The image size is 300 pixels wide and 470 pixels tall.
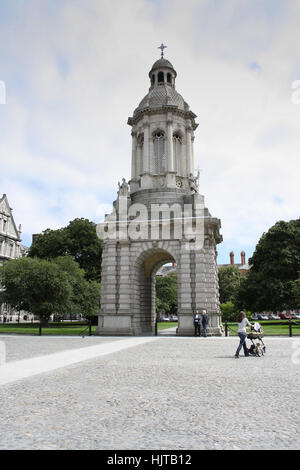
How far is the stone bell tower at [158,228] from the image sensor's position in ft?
85.4

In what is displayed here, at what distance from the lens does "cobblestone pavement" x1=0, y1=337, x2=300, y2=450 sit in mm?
4895

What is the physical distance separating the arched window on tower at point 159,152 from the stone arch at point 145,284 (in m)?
7.05

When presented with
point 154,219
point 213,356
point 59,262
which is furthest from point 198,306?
point 59,262

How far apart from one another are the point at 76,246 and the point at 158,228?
26.2m

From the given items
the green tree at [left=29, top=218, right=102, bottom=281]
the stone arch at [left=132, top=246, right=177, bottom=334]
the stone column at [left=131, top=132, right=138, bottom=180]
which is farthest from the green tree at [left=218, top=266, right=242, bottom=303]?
the stone column at [left=131, top=132, right=138, bottom=180]

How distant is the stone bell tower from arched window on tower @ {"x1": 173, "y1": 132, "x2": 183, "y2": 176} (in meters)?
0.09

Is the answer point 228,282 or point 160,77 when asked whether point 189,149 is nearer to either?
point 160,77

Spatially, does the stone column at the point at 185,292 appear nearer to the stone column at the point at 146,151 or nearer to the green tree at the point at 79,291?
the stone column at the point at 146,151

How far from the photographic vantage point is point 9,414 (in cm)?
612

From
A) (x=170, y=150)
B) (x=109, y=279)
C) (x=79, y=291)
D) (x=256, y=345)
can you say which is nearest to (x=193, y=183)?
(x=170, y=150)

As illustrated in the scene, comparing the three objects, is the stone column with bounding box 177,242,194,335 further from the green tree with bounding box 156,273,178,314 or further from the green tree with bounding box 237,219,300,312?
the green tree with bounding box 156,273,178,314

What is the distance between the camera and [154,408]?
6469mm

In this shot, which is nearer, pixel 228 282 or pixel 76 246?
pixel 76 246

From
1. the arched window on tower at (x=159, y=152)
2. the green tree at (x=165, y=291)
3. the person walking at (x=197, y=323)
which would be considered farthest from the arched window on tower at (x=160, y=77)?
the green tree at (x=165, y=291)
